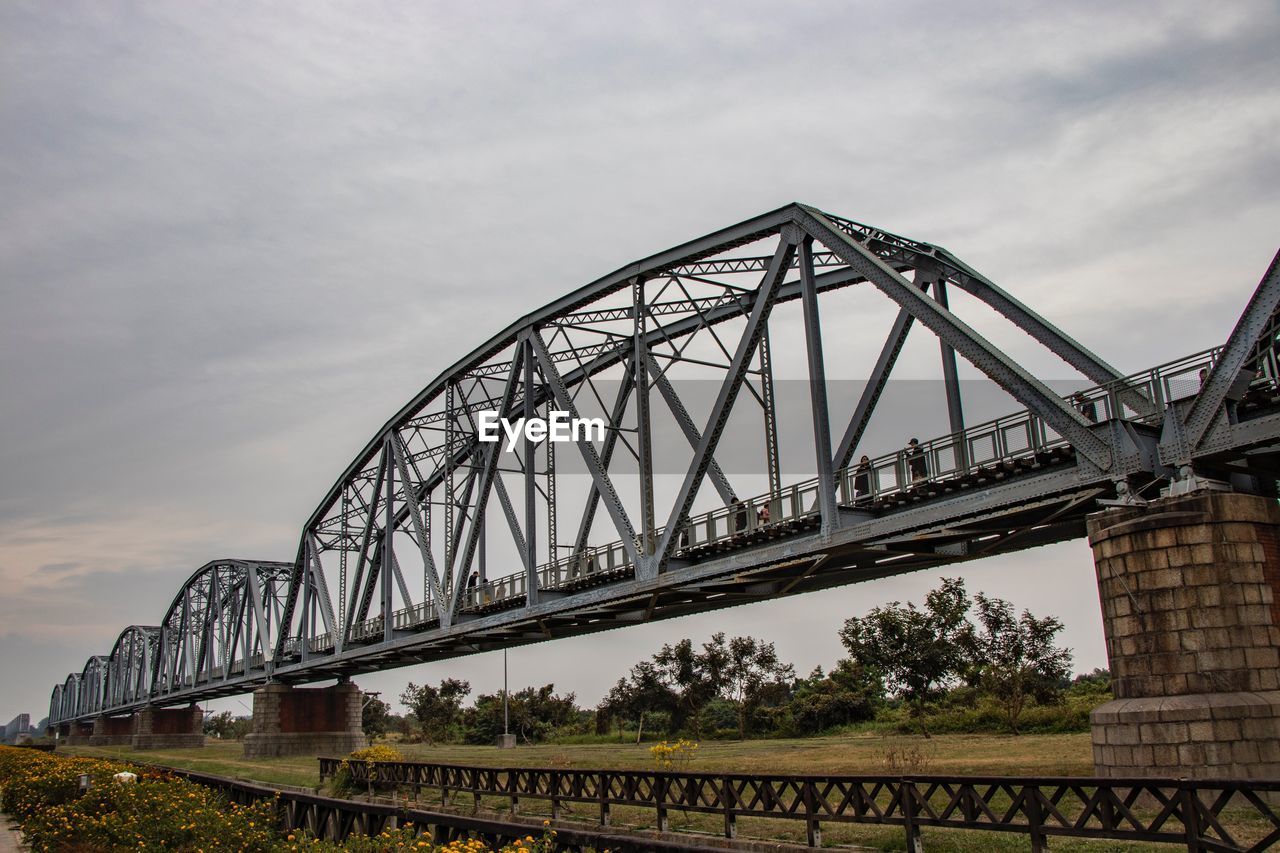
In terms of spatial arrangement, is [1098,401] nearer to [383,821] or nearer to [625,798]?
[625,798]

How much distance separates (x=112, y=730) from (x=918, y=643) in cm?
13058

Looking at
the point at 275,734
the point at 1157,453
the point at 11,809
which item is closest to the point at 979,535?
the point at 1157,453

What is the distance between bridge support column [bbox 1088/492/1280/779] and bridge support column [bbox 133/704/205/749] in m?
109

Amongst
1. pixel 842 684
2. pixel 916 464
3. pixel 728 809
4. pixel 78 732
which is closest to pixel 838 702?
pixel 842 684

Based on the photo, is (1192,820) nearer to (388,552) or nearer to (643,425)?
(643,425)

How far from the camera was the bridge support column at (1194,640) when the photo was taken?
51.6 ft

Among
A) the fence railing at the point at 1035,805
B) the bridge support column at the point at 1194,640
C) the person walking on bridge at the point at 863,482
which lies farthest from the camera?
the person walking on bridge at the point at 863,482

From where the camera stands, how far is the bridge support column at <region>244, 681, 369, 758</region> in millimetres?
64250

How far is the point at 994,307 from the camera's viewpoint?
26031mm

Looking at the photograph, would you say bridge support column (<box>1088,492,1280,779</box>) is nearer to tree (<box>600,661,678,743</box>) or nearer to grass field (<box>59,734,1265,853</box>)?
grass field (<box>59,734,1265,853</box>)

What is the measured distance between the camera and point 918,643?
4203cm

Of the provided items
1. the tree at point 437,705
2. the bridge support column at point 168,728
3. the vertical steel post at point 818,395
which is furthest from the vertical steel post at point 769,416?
the bridge support column at point 168,728

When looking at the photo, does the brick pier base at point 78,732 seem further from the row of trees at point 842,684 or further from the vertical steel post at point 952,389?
the vertical steel post at point 952,389

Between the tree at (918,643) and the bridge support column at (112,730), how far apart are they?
4558 inches
